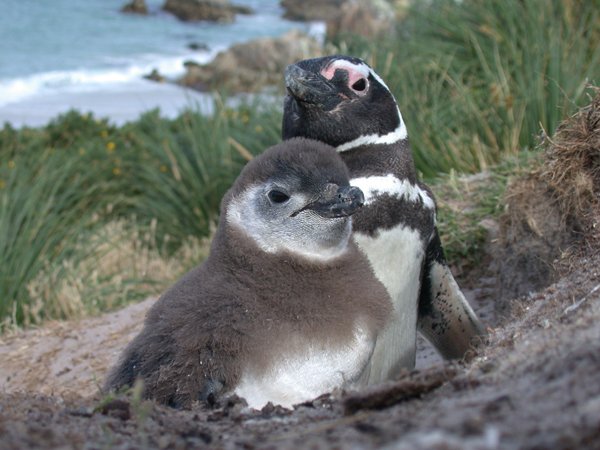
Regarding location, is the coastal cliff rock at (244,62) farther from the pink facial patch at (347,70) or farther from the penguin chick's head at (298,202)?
the penguin chick's head at (298,202)

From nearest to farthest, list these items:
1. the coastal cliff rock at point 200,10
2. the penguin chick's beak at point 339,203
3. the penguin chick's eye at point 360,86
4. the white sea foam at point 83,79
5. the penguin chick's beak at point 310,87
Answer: the penguin chick's beak at point 339,203 → the penguin chick's beak at point 310,87 → the penguin chick's eye at point 360,86 → the white sea foam at point 83,79 → the coastal cliff rock at point 200,10

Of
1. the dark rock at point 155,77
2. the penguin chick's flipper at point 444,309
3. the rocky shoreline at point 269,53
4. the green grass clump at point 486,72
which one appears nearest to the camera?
the penguin chick's flipper at point 444,309

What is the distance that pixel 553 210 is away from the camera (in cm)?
465

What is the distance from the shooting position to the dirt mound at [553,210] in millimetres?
4207

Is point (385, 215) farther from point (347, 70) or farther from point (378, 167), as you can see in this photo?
point (347, 70)

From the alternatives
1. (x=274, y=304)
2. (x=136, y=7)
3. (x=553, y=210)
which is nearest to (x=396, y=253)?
Result: (x=274, y=304)

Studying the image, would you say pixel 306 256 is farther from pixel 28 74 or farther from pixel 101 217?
pixel 28 74

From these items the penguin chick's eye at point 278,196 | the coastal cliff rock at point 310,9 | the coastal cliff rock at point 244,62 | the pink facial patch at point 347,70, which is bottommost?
the coastal cliff rock at point 310,9

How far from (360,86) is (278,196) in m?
0.93

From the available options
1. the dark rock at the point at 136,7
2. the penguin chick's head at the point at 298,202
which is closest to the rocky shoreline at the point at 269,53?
the penguin chick's head at the point at 298,202

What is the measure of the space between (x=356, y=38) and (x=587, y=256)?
8.00 m

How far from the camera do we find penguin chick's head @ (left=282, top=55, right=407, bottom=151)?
13.1ft

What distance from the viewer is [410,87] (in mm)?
8711

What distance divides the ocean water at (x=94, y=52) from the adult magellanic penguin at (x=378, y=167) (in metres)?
14.2
